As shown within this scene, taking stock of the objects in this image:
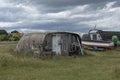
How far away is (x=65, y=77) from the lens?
49.1 feet

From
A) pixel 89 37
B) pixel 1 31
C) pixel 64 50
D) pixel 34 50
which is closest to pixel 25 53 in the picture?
pixel 34 50

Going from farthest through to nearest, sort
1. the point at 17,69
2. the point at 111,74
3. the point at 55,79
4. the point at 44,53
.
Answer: the point at 44,53
the point at 17,69
the point at 111,74
the point at 55,79

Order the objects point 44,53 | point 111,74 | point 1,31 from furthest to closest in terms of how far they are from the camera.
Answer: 1. point 1,31
2. point 44,53
3. point 111,74

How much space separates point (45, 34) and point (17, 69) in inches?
449

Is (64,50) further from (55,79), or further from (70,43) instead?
(55,79)

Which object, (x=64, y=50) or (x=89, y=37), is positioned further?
(x=89, y=37)

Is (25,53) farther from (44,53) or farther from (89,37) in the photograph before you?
(89,37)

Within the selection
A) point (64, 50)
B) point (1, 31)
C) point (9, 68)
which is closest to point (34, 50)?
point (64, 50)

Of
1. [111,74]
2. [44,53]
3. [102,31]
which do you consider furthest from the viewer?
[102,31]

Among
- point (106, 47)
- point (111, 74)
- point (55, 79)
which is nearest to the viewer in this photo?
point (55, 79)

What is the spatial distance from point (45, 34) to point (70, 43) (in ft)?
11.2

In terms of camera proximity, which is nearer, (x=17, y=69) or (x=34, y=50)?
(x=17, y=69)

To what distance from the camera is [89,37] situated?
41.2 metres

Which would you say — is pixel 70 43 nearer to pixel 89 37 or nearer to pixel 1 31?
pixel 89 37
